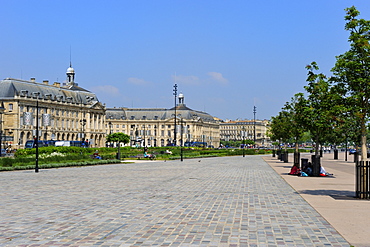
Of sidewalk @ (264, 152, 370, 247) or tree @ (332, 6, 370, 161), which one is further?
tree @ (332, 6, 370, 161)

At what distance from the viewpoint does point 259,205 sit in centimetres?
1418

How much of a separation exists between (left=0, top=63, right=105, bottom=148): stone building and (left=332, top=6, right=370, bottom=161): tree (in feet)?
246

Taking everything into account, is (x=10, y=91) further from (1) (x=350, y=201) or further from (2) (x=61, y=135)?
(1) (x=350, y=201)

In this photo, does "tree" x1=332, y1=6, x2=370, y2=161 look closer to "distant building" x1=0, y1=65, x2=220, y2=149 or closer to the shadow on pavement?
the shadow on pavement

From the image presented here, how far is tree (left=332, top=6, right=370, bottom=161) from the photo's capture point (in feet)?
53.8

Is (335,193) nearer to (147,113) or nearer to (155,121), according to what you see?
(155,121)

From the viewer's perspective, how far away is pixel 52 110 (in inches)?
4909

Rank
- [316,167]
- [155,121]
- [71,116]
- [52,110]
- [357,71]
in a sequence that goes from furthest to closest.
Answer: [155,121] → [71,116] → [52,110] → [316,167] → [357,71]

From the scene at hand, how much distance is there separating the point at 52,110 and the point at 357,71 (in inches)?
4522

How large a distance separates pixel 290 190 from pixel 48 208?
9.54 m

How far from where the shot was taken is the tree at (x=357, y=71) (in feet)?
53.8

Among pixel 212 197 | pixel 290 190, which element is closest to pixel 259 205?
pixel 212 197

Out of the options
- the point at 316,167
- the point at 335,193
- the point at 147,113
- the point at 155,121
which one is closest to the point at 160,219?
the point at 335,193

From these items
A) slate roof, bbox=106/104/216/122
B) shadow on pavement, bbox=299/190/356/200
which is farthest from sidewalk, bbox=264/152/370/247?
slate roof, bbox=106/104/216/122
